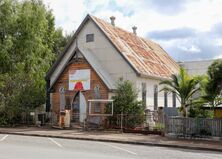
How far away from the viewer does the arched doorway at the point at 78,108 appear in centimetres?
3100

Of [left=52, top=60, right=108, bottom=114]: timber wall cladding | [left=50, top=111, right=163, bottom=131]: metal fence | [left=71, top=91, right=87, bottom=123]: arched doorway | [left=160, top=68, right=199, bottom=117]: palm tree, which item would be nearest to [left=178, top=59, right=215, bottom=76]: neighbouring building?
[left=52, top=60, right=108, bottom=114]: timber wall cladding

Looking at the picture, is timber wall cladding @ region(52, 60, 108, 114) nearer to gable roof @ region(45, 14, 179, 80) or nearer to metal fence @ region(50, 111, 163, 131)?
gable roof @ region(45, 14, 179, 80)

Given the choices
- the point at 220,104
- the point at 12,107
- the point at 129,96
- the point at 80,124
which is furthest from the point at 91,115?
the point at 220,104

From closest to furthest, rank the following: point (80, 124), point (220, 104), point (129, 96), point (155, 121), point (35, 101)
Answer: point (220, 104) < point (155, 121) < point (129, 96) < point (80, 124) < point (35, 101)

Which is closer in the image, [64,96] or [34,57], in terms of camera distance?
[64,96]

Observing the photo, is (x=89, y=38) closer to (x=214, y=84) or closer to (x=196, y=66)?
(x=214, y=84)

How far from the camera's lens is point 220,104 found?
77.3ft

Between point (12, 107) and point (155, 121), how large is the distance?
11402mm

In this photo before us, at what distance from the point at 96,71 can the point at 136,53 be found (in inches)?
187

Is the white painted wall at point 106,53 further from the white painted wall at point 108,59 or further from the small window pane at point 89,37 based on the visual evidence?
the small window pane at point 89,37

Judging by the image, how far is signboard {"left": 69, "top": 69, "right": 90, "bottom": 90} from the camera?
31.5m

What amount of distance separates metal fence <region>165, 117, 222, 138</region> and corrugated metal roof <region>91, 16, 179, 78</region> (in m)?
7.66

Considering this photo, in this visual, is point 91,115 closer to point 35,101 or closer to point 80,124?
point 80,124

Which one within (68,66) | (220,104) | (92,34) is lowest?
(220,104)
